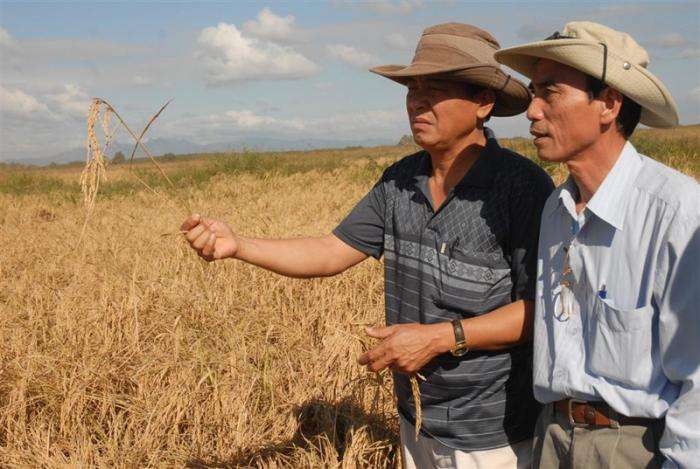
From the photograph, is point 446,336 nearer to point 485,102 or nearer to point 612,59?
point 485,102

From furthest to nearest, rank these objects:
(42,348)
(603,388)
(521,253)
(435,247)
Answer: (42,348) → (435,247) → (521,253) → (603,388)

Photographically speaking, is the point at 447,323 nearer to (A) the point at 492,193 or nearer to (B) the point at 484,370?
(B) the point at 484,370

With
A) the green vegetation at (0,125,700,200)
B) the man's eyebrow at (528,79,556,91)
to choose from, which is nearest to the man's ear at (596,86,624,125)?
the man's eyebrow at (528,79,556,91)

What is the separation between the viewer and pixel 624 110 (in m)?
1.60

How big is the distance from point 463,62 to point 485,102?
0.17 metres

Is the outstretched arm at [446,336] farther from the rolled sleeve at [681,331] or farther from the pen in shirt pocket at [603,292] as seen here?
the rolled sleeve at [681,331]

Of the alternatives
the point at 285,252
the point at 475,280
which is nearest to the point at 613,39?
the point at 475,280

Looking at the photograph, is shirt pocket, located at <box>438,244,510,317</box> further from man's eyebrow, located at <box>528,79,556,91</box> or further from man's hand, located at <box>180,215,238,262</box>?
man's hand, located at <box>180,215,238,262</box>

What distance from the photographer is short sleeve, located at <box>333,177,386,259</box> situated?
2.21 metres

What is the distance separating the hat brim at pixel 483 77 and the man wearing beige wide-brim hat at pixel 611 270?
178 millimetres

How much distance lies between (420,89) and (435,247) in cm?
45

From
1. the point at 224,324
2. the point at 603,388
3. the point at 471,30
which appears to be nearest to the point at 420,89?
the point at 471,30

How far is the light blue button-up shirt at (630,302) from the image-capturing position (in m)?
1.35

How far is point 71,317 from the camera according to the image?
3645 millimetres
